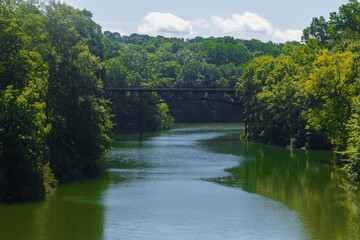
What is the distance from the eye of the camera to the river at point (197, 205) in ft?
93.4

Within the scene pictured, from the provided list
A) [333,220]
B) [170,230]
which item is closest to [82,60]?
[170,230]

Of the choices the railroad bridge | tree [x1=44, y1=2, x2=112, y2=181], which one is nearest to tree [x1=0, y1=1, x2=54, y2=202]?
tree [x1=44, y1=2, x2=112, y2=181]

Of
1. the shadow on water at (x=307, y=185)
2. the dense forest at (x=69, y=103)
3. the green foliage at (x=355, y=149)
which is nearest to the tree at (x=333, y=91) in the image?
the dense forest at (x=69, y=103)

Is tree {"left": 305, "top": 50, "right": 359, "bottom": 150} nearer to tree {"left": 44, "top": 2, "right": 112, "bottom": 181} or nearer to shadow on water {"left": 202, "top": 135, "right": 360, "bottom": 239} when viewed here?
shadow on water {"left": 202, "top": 135, "right": 360, "bottom": 239}

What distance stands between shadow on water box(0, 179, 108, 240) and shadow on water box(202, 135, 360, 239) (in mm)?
11952

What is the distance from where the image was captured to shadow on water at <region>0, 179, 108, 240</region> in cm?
2784

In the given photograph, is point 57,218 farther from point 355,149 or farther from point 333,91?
point 333,91

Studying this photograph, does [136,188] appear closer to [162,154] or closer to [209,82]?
[162,154]

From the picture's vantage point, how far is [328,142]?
64.0 meters

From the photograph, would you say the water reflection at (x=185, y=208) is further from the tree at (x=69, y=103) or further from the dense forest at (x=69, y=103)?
the dense forest at (x=69, y=103)

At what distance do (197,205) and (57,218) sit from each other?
9287 mm

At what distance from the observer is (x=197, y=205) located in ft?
116

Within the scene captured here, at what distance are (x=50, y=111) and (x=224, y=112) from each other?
122494 millimetres

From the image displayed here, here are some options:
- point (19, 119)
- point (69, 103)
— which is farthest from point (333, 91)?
point (19, 119)
